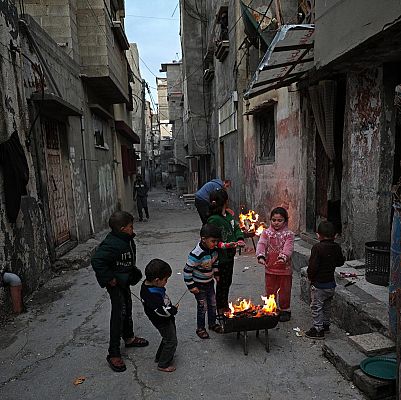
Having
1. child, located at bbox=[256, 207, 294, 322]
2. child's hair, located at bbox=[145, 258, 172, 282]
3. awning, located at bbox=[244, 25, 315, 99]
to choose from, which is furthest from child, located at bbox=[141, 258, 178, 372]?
awning, located at bbox=[244, 25, 315, 99]

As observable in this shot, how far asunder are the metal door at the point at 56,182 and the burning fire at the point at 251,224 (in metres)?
4.60

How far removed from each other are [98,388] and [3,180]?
332 centimetres

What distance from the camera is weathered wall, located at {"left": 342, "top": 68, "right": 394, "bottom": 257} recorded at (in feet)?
15.1

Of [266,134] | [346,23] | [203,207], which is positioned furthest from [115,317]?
[266,134]

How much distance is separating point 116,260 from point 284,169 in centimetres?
546

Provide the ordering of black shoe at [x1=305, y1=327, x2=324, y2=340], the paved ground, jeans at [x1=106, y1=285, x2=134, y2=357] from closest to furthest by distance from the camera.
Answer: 1. the paved ground
2. jeans at [x1=106, y1=285, x2=134, y2=357]
3. black shoe at [x1=305, y1=327, x2=324, y2=340]

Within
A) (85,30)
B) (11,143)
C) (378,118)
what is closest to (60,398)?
(11,143)

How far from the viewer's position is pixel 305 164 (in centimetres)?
671

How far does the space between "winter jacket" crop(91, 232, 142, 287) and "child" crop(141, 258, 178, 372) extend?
0.33 metres

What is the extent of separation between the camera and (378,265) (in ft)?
13.4

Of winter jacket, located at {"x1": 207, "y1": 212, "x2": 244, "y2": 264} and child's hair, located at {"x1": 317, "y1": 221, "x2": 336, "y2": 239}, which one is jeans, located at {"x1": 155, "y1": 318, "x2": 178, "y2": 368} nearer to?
winter jacket, located at {"x1": 207, "y1": 212, "x2": 244, "y2": 264}

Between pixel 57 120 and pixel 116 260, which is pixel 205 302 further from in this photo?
pixel 57 120

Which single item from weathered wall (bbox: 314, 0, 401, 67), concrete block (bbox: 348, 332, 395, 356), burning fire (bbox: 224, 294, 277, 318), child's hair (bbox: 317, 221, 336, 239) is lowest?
concrete block (bbox: 348, 332, 395, 356)

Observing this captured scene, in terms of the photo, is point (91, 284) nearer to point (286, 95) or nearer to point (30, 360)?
point (30, 360)
